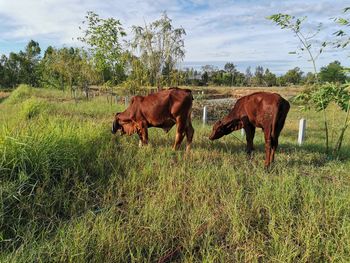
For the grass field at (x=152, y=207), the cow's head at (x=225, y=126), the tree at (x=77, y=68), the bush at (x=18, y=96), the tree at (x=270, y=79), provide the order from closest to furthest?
1. the grass field at (x=152, y=207)
2. the cow's head at (x=225, y=126)
3. the tree at (x=77, y=68)
4. the bush at (x=18, y=96)
5. the tree at (x=270, y=79)

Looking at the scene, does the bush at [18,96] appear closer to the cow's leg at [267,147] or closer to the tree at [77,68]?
the tree at [77,68]

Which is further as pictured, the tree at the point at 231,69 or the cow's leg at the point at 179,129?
the tree at the point at 231,69

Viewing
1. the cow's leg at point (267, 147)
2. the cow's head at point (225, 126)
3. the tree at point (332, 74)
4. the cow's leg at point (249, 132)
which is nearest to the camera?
the cow's leg at point (267, 147)

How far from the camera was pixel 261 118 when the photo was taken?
6.03 m

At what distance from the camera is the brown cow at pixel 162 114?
647 cm

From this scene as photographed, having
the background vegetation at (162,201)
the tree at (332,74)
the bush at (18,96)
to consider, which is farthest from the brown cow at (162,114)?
the bush at (18,96)

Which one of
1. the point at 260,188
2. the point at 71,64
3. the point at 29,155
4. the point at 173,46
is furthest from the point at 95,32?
the point at 260,188

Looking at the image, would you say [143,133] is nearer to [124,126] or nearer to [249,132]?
[124,126]

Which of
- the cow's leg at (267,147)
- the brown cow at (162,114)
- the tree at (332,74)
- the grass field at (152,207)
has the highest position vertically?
the tree at (332,74)

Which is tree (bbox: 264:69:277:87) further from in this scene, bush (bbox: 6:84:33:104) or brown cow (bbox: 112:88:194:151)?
brown cow (bbox: 112:88:194:151)

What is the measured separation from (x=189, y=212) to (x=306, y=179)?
6.83 ft

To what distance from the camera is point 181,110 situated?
21.1 feet

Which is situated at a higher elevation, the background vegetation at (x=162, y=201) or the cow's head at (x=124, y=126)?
the cow's head at (x=124, y=126)

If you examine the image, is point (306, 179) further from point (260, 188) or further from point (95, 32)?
→ point (95, 32)
